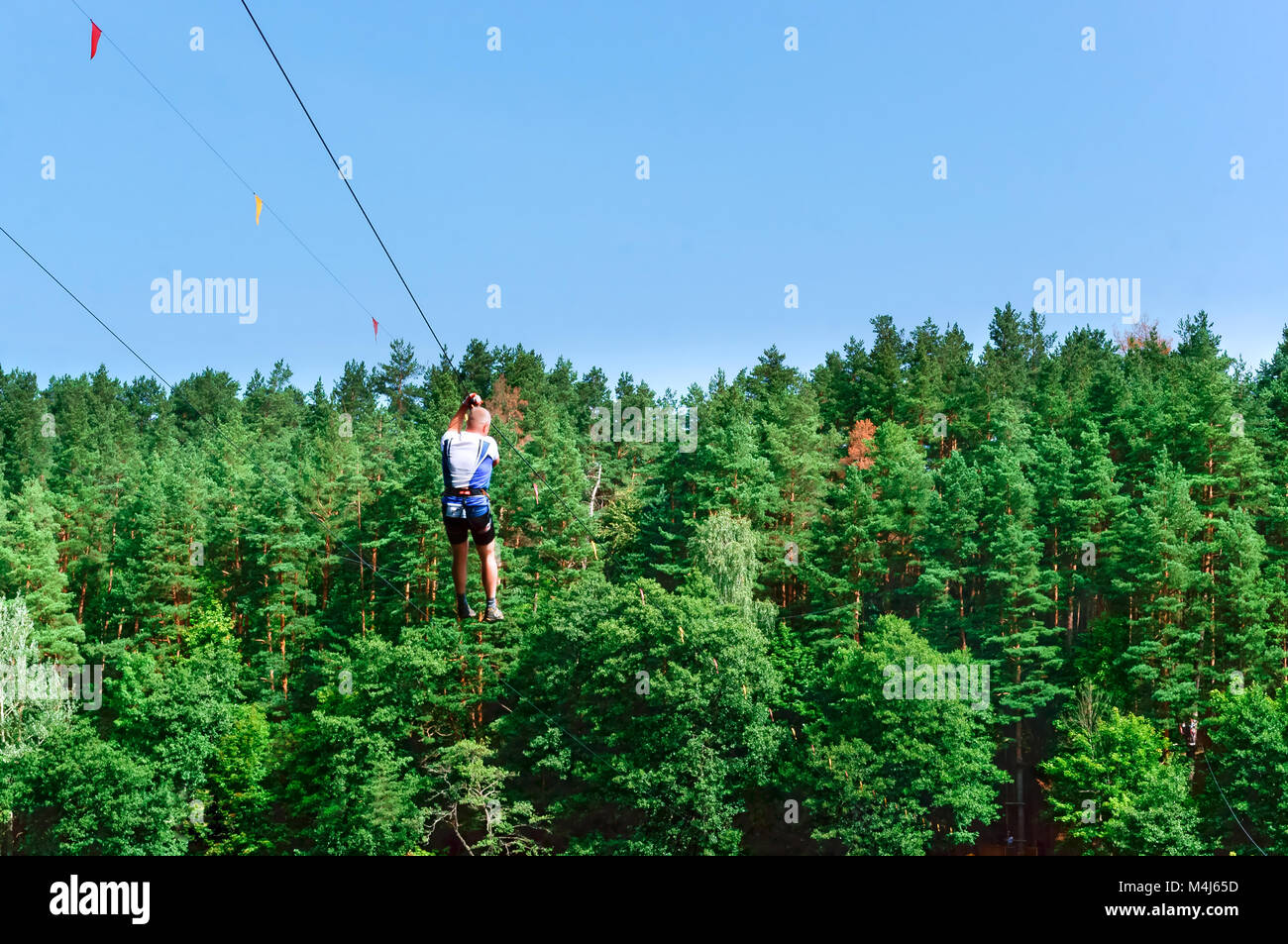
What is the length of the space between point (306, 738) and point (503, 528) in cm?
1383

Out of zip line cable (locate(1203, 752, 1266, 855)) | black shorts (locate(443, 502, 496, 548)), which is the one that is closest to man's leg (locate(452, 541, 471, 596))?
black shorts (locate(443, 502, 496, 548))

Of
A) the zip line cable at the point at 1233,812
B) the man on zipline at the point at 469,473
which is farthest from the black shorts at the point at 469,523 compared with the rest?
the zip line cable at the point at 1233,812

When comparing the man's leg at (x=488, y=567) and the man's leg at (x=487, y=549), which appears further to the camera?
the man's leg at (x=488, y=567)

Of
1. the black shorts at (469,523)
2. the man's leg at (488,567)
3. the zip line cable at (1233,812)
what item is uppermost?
the black shorts at (469,523)

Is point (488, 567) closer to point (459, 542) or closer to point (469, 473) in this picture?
point (459, 542)

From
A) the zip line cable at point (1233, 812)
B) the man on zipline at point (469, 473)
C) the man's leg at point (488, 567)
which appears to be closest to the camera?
the man on zipline at point (469, 473)

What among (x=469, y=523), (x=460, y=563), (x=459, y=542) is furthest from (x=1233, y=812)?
(x=469, y=523)

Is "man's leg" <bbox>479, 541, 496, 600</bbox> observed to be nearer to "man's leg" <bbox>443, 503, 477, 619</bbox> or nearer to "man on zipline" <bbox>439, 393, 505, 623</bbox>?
"man on zipline" <bbox>439, 393, 505, 623</bbox>

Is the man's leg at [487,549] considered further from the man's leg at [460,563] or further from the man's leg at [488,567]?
the man's leg at [460,563]

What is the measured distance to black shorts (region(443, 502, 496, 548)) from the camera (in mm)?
16641

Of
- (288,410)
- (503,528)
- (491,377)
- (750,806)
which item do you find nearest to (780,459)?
(503,528)

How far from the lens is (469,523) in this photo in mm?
16766

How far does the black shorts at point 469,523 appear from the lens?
1664 cm
